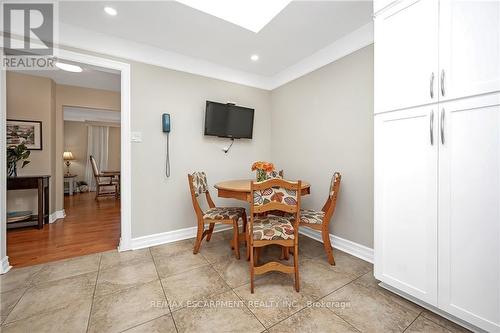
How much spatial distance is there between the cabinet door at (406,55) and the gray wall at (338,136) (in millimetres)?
611

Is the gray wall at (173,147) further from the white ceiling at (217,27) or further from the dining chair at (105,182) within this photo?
the dining chair at (105,182)

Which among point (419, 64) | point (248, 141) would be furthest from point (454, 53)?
point (248, 141)

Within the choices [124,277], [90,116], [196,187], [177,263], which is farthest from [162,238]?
[90,116]

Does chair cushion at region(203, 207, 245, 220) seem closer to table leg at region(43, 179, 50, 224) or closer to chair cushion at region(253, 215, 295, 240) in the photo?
chair cushion at region(253, 215, 295, 240)

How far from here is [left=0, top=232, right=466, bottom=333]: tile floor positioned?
1.28 m

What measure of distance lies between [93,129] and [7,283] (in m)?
6.81

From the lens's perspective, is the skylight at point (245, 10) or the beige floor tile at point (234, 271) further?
the skylight at point (245, 10)

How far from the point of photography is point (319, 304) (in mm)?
Result: 1467

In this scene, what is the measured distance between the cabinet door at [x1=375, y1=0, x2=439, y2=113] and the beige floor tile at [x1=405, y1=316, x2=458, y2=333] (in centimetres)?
145

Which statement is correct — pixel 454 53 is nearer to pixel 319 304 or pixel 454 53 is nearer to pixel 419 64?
pixel 419 64

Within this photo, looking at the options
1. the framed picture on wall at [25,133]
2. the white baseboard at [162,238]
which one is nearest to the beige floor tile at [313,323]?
the white baseboard at [162,238]

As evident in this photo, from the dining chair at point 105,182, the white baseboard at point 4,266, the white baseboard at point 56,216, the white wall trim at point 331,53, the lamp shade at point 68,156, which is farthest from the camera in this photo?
the lamp shade at point 68,156

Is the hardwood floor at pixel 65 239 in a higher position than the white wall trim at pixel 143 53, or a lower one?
lower

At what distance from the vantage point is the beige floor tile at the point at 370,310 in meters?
1.28
